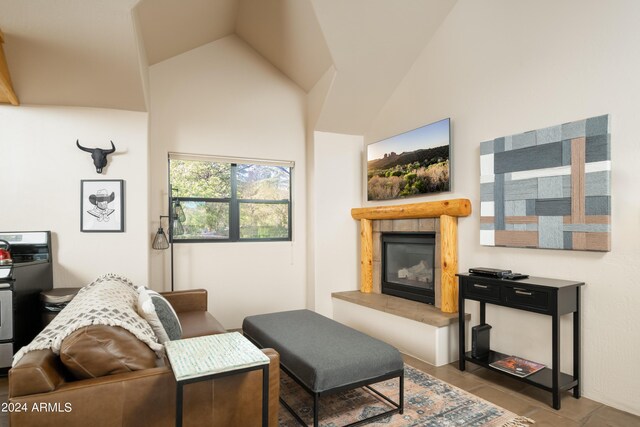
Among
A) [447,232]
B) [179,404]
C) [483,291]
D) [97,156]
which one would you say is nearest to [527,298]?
[483,291]

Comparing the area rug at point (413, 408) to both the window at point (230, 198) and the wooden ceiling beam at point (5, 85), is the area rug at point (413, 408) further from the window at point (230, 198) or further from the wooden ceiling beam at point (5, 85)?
the wooden ceiling beam at point (5, 85)

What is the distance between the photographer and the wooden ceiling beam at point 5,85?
298 centimetres

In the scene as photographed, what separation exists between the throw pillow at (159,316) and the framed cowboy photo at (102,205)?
53.9 inches

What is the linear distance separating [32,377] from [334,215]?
3.66 metres

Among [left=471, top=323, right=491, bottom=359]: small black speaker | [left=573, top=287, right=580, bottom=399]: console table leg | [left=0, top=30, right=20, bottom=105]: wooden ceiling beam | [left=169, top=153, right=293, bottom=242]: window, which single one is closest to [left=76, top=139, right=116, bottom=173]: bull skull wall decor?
[left=0, top=30, right=20, bottom=105]: wooden ceiling beam

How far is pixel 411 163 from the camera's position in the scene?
4066 millimetres

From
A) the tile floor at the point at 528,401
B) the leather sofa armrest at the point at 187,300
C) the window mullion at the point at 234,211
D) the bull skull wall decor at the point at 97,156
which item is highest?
the bull skull wall decor at the point at 97,156

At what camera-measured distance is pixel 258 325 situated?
307 centimetres

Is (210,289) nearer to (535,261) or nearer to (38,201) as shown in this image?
(38,201)

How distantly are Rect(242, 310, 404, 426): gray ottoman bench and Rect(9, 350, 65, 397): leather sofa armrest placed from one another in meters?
1.25

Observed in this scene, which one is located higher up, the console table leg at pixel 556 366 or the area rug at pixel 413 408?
the console table leg at pixel 556 366

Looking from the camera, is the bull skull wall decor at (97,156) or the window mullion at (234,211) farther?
the window mullion at (234,211)

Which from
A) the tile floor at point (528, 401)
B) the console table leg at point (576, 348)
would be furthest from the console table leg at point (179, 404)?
the console table leg at point (576, 348)

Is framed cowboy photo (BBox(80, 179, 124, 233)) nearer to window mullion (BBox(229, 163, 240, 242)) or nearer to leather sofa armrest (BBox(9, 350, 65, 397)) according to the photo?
window mullion (BBox(229, 163, 240, 242))
